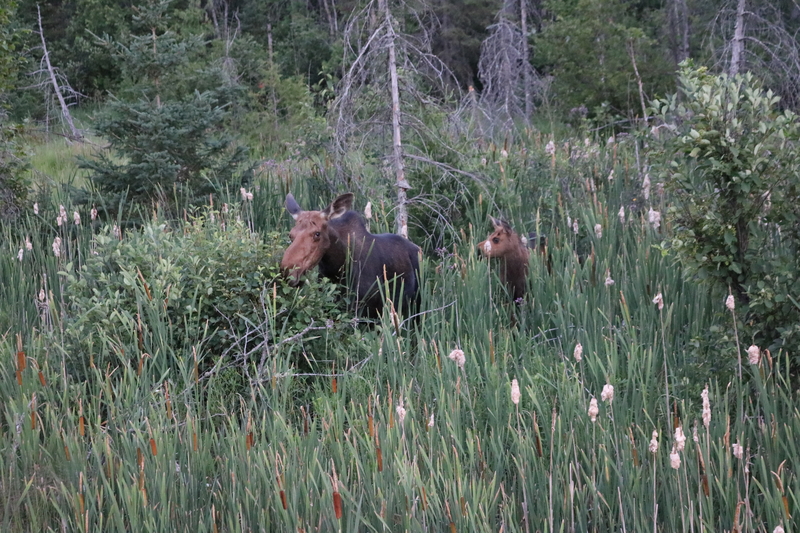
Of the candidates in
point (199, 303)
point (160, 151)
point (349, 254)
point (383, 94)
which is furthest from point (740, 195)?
point (160, 151)

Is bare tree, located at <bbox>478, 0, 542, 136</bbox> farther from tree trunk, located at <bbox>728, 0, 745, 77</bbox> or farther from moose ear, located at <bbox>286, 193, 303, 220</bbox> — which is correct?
moose ear, located at <bbox>286, 193, 303, 220</bbox>

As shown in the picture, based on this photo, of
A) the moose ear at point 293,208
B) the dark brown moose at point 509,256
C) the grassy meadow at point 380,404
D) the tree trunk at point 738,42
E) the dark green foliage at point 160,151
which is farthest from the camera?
the tree trunk at point 738,42

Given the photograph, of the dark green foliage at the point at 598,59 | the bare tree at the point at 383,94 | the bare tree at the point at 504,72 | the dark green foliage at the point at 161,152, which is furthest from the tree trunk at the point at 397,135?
the dark green foliage at the point at 598,59

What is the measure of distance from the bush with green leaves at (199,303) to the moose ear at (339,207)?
457mm

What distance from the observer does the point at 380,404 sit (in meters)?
4.18

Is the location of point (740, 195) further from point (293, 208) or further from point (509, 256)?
point (293, 208)

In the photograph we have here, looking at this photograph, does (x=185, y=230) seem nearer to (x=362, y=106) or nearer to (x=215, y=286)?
(x=215, y=286)

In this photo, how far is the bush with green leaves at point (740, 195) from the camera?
155 inches

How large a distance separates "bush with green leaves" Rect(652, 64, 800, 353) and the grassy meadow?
22 cm

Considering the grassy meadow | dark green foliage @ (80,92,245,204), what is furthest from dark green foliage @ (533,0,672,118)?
the grassy meadow

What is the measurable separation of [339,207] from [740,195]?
249 cm

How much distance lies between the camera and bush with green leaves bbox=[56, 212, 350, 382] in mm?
4672

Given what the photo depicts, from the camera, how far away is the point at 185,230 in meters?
6.23

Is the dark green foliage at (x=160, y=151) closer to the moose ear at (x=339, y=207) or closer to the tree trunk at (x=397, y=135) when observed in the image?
the tree trunk at (x=397, y=135)
